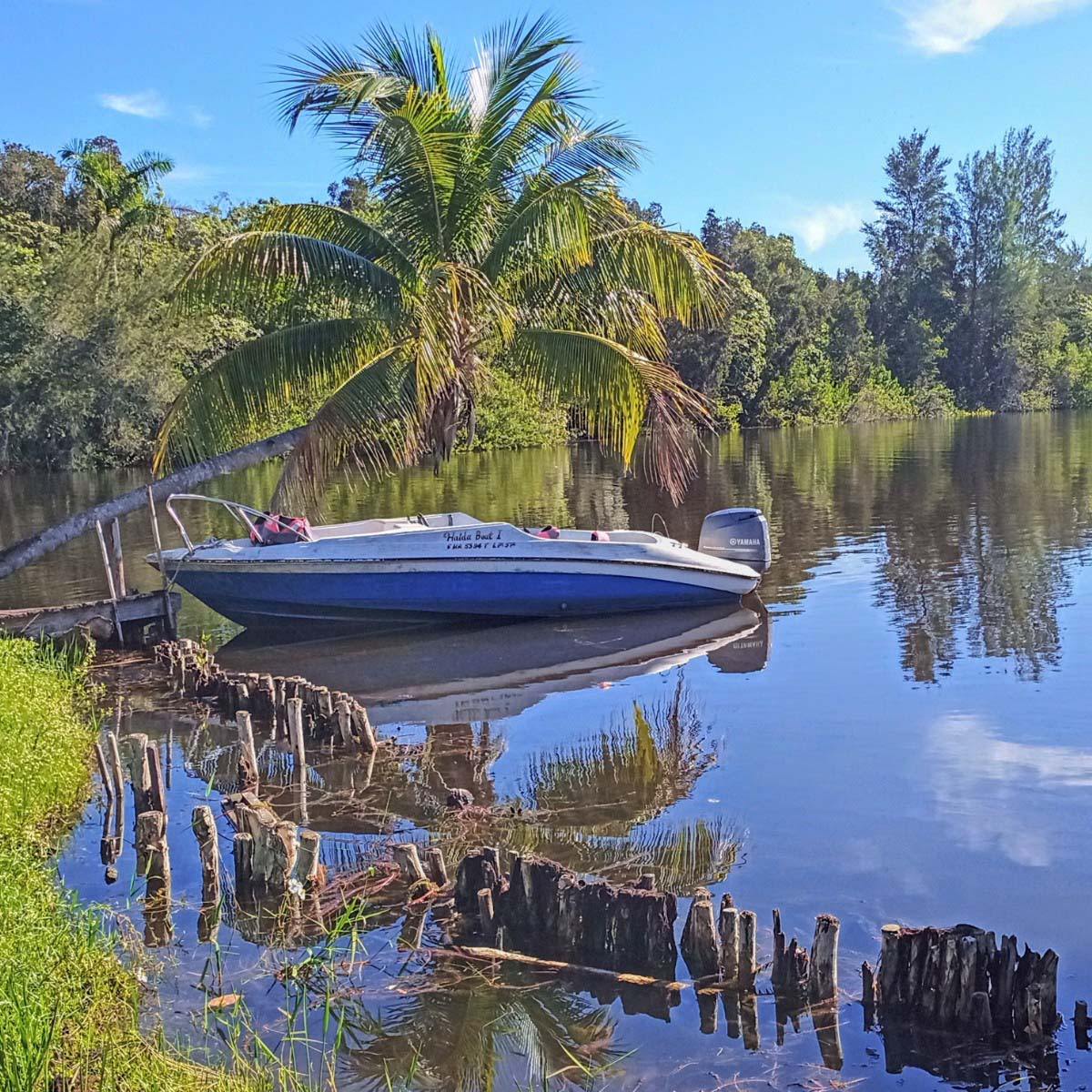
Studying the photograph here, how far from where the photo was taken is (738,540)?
1653 centimetres

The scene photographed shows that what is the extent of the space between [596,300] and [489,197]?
1792mm

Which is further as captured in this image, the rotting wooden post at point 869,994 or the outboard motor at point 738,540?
the outboard motor at point 738,540

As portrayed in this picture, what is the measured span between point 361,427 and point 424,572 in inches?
84.6

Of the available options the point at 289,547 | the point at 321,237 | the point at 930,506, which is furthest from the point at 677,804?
the point at 930,506

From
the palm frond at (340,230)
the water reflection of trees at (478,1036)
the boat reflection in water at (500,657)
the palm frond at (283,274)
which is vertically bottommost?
the water reflection of trees at (478,1036)

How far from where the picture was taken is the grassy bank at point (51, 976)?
4258 mm

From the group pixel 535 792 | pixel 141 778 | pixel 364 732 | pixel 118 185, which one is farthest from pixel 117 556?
pixel 118 185

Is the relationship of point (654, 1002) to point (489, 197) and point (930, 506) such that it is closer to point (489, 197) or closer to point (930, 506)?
point (489, 197)

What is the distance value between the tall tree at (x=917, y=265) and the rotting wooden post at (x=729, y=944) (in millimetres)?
80584

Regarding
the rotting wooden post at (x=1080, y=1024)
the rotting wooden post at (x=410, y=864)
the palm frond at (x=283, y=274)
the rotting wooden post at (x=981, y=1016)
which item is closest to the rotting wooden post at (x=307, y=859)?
the rotting wooden post at (x=410, y=864)

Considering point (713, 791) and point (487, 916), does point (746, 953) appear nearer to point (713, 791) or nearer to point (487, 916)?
point (487, 916)

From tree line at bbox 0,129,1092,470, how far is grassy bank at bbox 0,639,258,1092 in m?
8.11

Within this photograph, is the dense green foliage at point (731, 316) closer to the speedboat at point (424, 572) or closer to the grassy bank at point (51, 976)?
the speedboat at point (424, 572)

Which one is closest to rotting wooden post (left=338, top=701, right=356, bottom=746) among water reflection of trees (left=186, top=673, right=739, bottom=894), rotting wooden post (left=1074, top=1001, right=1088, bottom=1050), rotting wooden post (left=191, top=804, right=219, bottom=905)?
water reflection of trees (left=186, top=673, right=739, bottom=894)
